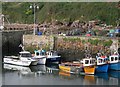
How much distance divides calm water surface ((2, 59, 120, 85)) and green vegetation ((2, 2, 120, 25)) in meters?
4.61

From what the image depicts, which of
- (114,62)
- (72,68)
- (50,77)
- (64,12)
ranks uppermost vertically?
(64,12)

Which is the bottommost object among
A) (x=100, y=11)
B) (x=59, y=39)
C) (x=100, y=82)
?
(x=100, y=82)

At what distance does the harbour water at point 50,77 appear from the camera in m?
6.50

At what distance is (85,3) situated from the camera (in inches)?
537

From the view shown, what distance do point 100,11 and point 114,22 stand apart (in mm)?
1246

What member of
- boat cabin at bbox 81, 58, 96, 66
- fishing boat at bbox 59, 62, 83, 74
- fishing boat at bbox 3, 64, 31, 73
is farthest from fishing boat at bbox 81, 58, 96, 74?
fishing boat at bbox 3, 64, 31, 73

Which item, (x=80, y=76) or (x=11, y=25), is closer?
(x=80, y=76)

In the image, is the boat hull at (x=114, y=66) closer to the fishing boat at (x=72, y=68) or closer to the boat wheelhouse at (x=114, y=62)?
the boat wheelhouse at (x=114, y=62)

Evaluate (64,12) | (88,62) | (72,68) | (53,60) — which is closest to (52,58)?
(53,60)

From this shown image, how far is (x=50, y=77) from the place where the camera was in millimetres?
6918

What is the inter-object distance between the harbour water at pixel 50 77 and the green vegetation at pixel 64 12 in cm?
460

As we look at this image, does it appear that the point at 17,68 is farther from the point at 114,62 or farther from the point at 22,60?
the point at 114,62

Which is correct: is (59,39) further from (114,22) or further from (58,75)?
(58,75)

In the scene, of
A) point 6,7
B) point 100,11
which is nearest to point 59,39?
point 100,11
